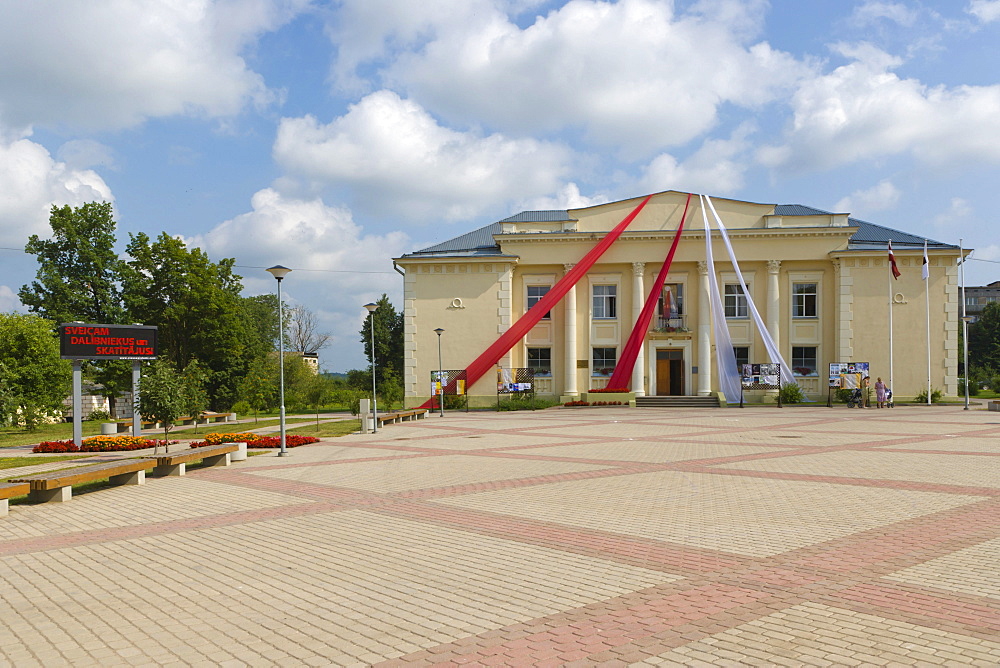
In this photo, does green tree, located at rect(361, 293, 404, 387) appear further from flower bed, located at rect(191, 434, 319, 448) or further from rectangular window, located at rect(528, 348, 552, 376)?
flower bed, located at rect(191, 434, 319, 448)

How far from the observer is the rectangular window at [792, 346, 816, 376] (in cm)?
4191

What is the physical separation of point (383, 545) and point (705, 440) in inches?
520

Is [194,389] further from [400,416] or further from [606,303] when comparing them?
[606,303]

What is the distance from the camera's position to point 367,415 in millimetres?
24078

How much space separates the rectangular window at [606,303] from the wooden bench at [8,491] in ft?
115

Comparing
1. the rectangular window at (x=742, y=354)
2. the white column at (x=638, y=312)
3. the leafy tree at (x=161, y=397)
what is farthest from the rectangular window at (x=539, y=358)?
the leafy tree at (x=161, y=397)

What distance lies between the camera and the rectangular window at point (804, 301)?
4219 cm

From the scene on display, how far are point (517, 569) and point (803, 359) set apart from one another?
129ft

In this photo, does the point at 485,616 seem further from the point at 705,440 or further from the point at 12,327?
the point at 12,327

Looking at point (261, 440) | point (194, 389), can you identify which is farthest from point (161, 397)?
point (194, 389)

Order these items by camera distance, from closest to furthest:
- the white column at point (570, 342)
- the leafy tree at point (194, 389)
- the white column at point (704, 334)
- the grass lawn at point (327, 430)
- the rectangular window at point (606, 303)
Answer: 1. the grass lawn at point (327, 430)
2. the leafy tree at point (194, 389)
3. the white column at point (704, 334)
4. the white column at point (570, 342)
5. the rectangular window at point (606, 303)

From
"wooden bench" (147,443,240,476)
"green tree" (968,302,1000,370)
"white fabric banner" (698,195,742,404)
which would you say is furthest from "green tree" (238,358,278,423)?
"green tree" (968,302,1000,370)

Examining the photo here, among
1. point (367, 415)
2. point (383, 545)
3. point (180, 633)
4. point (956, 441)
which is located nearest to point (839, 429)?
point (956, 441)

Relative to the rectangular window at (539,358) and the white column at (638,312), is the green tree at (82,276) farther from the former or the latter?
the white column at (638,312)
